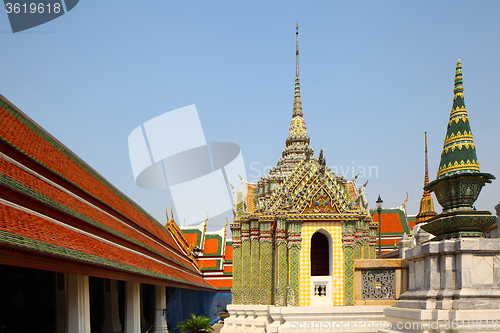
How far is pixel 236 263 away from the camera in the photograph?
20.0m

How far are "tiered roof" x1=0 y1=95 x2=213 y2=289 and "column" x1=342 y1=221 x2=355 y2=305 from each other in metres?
5.43

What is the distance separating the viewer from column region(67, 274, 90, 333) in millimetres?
8625

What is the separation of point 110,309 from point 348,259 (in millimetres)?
9170

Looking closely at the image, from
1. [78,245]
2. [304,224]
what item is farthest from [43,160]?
[304,224]

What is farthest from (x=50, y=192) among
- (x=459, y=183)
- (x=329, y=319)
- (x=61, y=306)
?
(x=459, y=183)

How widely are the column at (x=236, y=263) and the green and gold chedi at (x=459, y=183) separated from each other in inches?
536

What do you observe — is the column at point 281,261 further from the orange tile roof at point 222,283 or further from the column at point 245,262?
the orange tile roof at point 222,283

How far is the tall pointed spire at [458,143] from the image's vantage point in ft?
21.7

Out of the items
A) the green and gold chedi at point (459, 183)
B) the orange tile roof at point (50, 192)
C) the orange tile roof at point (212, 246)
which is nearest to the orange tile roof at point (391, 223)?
the orange tile roof at point (212, 246)

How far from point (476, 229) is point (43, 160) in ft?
31.0

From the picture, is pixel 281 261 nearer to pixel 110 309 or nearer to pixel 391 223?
pixel 110 309

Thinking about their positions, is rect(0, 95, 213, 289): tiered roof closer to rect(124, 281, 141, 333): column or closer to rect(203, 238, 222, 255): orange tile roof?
rect(124, 281, 141, 333): column

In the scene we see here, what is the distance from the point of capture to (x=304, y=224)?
13594 mm

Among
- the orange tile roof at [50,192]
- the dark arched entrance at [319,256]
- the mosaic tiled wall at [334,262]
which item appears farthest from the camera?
the dark arched entrance at [319,256]
